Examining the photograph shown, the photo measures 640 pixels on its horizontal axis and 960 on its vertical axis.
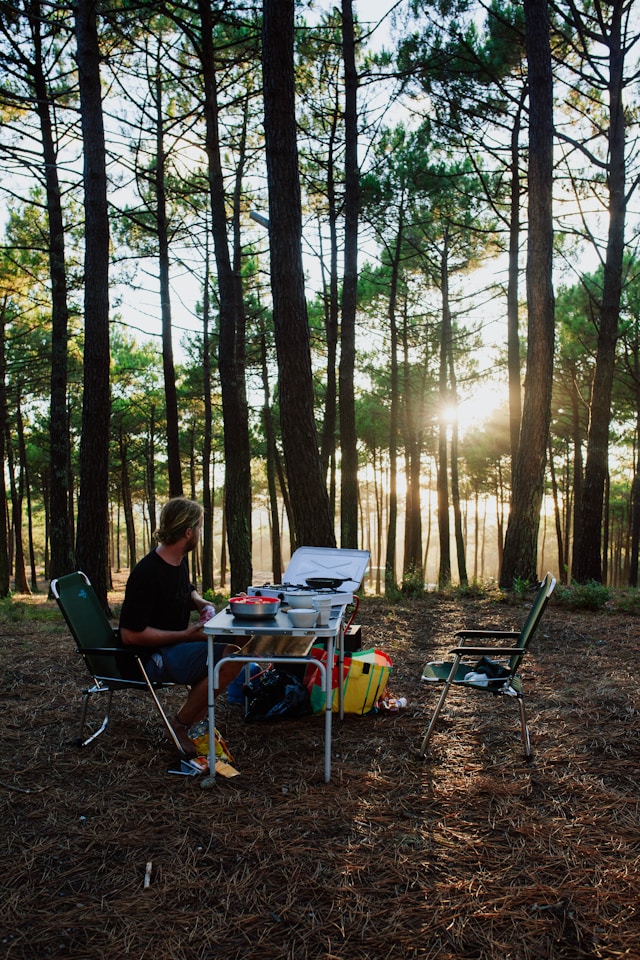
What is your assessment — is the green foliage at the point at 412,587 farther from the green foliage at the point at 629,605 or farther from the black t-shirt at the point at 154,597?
the black t-shirt at the point at 154,597

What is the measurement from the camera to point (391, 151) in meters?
12.2

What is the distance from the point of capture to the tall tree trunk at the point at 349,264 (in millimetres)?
9305

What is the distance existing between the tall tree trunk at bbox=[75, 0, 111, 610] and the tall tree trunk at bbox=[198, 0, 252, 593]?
1.91 m

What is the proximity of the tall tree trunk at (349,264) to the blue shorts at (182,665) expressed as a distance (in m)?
6.62

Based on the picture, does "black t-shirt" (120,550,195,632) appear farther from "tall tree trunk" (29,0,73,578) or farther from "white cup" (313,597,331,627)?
"tall tree trunk" (29,0,73,578)

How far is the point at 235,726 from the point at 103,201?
5.71 m

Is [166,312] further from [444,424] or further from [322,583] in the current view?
[322,583]

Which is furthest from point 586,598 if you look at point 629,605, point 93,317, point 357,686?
point 93,317

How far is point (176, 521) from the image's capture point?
11.2ft

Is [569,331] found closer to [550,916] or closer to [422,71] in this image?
[422,71]

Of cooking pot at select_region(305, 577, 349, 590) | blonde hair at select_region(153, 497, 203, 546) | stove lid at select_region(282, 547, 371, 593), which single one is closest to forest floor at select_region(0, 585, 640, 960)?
cooking pot at select_region(305, 577, 349, 590)

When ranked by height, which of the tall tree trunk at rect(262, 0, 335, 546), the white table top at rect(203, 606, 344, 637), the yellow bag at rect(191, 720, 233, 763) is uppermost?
the tall tree trunk at rect(262, 0, 335, 546)

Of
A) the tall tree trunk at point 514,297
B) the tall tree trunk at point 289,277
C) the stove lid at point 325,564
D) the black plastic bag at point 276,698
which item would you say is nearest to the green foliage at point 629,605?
the tall tree trunk at point 289,277

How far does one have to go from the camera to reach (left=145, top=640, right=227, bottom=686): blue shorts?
10.6 ft
